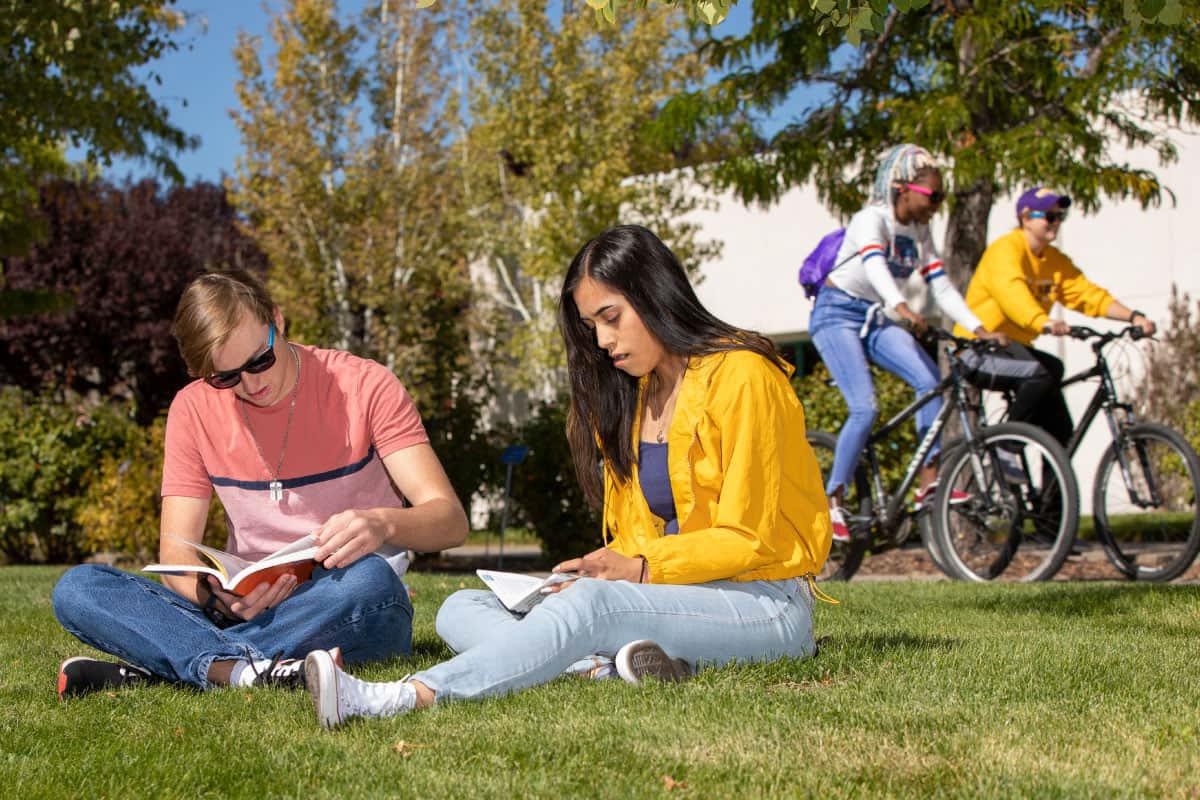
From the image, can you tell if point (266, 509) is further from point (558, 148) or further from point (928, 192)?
point (558, 148)

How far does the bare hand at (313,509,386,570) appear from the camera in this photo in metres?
3.51

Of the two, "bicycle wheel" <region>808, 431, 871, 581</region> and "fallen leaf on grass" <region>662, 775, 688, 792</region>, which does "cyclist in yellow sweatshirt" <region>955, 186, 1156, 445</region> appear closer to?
"bicycle wheel" <region>808, 431, 871, 581</region>

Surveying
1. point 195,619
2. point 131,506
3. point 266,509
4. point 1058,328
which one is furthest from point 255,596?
point 131,506

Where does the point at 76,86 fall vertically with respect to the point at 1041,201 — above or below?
above

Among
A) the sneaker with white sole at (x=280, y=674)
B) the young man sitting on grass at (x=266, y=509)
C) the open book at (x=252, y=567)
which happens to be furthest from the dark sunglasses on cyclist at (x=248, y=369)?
the sneaker with white sole at (x=280, y=674)

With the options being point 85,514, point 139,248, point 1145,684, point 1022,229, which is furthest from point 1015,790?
point 139,248

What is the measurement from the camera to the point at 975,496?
23.8 feet

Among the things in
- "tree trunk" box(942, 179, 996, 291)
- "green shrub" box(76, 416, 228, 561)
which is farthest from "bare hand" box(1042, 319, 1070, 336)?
"green shrub" box(76, 416, 228, 561)

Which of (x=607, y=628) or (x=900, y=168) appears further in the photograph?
(x=900, y=168)

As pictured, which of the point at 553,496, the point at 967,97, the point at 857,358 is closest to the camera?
the point at 857,358

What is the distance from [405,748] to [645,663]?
85 cm

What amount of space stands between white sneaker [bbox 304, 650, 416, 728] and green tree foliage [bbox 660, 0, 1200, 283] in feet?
22.6

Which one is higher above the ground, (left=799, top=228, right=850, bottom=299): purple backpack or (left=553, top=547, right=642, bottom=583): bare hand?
(left=799, top=228, right=850, bottom=299): purple backpack

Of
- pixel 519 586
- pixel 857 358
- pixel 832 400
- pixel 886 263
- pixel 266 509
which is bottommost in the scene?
pixel 519 586
